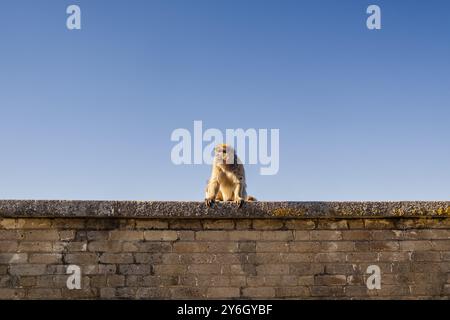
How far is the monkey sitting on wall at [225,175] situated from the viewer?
24.1 ft

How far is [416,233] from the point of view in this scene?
6.31m

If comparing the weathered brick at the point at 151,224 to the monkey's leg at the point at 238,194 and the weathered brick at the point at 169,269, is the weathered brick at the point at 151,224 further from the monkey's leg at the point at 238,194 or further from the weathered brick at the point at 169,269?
the monkey's leg at the point at 238,194

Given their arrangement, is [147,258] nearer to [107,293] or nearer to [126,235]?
[126,235]

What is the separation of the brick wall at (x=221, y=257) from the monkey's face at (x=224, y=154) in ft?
4.71

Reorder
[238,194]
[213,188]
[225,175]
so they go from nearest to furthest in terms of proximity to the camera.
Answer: [238,194] → [213,188] → [225,175]

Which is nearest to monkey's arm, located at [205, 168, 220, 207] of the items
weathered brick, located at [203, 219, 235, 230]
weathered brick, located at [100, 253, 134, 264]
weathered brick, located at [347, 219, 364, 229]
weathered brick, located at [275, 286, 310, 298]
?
weathered brick, located at [203, 219, 235, 230]

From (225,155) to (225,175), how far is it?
30 centimetres

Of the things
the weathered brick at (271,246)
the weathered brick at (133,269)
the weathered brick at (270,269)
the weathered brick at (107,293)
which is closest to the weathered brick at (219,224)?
the weathered brick at (271,246)

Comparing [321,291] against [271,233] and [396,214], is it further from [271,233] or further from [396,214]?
[396,214]

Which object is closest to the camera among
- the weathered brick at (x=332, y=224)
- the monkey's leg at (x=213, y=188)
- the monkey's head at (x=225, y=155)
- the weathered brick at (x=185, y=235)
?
the weathered brick at (x=185, y=235)

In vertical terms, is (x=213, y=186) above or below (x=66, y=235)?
above

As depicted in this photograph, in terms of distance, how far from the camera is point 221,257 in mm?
6160

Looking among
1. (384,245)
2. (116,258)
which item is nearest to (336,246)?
(384,245)
